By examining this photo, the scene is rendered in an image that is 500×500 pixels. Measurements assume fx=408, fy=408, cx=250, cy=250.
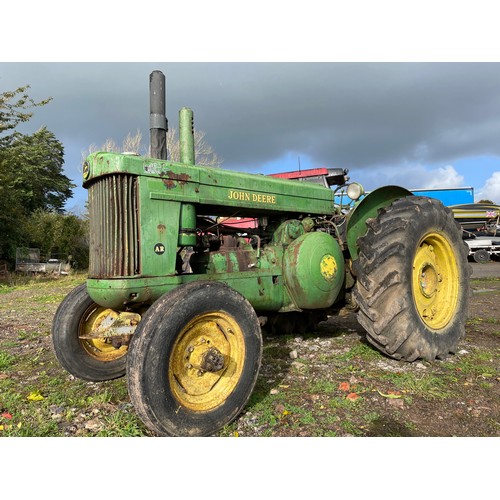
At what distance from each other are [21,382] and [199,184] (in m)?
2.38

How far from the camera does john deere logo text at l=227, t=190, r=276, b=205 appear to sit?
3506 mm

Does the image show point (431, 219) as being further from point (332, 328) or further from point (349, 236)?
point (332, 328)

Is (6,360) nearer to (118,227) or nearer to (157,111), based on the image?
(118,227)

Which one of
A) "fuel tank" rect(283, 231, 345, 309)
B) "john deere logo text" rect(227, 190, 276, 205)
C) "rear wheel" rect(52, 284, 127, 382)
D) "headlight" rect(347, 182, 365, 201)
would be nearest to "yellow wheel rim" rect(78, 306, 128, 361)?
"rear wheel" rect(52, 284, 127, 382)

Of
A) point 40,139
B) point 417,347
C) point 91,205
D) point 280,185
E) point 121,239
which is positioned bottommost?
point 417,347

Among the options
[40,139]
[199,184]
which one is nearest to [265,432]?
[199,184]

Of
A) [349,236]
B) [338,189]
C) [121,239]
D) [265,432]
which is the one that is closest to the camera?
[265,432]

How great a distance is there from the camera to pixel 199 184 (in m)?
3.21

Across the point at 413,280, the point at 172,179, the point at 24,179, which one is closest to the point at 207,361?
the point at 172,179

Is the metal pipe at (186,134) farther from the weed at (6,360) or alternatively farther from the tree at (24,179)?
the tree at (24,179)

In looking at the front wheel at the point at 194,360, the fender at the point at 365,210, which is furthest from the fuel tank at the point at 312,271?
the front wheel at the point at 194,360

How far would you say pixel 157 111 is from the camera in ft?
11.5

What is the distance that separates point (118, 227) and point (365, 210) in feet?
8.34

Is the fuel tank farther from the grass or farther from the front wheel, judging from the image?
the front wheel
